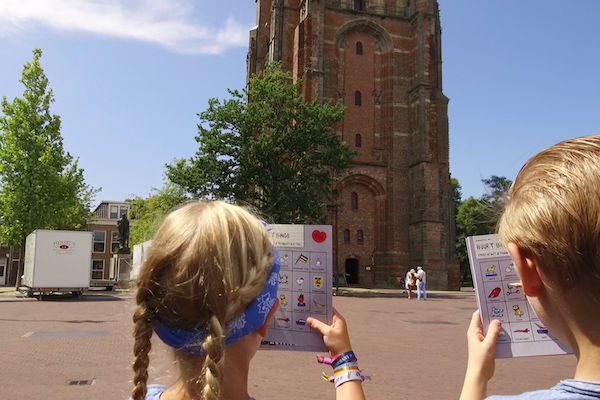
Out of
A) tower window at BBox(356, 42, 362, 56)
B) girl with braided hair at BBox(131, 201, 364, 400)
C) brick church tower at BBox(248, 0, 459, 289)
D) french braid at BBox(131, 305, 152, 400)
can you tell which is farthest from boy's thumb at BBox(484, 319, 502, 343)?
tower window at BBox(356, 42, 362, 56)

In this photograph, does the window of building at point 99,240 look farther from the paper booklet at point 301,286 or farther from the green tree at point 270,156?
the paper booklet at point 301,286

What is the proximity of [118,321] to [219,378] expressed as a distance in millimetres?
13304

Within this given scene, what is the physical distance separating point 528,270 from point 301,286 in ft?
3.22

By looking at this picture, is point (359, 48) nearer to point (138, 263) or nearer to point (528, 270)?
point (138, 263)

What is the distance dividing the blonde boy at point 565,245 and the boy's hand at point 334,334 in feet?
2.50

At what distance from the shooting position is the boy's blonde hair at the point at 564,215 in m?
1.13

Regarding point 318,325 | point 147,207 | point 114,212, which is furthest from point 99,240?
point 318,325

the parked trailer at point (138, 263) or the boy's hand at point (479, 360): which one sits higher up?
the parked trailer at point (138, 263)

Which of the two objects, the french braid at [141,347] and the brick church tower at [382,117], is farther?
the brick church tower at [382,117]

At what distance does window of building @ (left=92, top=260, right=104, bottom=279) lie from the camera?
187ft

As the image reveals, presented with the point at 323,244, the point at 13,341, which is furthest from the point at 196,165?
the point at 323,244

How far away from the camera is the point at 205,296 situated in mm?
1329

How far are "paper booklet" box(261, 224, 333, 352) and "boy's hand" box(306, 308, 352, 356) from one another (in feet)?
0.10

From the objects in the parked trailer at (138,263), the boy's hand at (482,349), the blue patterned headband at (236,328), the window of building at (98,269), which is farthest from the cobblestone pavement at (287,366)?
the window of building at (98,269)
